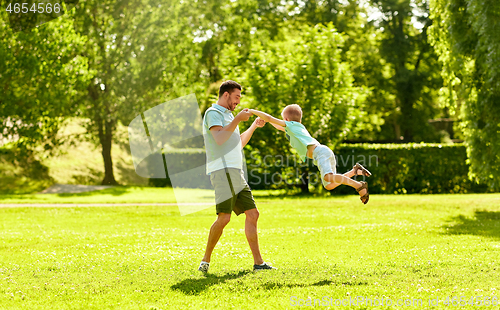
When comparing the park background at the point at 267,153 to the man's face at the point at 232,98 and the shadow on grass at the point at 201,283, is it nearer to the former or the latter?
the shadow on grass at the point at 201,283

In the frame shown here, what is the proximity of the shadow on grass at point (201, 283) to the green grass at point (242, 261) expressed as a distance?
1 centimetres

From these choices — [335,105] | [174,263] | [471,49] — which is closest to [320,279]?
[174,263]

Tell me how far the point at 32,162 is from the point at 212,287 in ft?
96.4

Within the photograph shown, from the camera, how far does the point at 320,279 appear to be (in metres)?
6.30

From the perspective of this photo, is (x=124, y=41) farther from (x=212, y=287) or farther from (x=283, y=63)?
(x=212, y=287)

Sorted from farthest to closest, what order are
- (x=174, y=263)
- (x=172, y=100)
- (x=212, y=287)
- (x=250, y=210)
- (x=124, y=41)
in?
1. (x=172, y=100)
2. (x=124, y=41)
3. (x=174, y=263)
4. (x=250, y=210)
5. (x=212, y=287)

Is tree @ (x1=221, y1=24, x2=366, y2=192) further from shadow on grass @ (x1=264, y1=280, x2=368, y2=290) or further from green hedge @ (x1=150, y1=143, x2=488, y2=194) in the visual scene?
shadow on grass @ (x1=264, y1=280, x2=368, y2=290)

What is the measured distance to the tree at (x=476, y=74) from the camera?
14.0 m

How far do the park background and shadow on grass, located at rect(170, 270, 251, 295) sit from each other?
1.7 inches

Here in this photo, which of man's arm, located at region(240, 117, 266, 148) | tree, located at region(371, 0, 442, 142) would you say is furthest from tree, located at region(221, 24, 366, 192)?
tree, located at region(371, 0, 442, 142)

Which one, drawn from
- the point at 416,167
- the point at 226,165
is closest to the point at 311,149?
the point at 226,165

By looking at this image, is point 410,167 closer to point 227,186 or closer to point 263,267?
point 263,267

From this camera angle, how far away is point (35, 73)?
2398 centimetres

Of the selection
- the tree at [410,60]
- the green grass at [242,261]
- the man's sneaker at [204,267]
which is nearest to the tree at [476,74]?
the green grass at [242,261]
